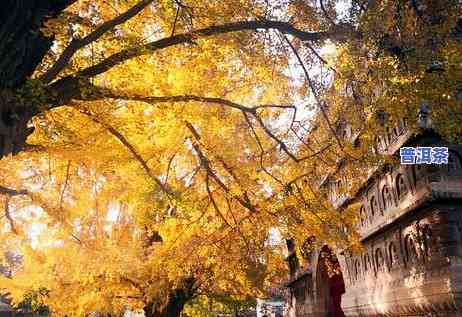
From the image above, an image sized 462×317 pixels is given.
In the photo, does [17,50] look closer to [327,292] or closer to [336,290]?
[327,292]

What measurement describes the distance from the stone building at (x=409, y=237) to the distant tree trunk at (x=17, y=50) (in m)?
8.13

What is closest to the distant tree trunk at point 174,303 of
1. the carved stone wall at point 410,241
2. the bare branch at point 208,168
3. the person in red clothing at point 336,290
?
the carved stone wall at point 410,241

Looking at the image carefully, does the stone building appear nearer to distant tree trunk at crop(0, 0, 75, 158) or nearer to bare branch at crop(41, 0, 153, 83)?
bare branch at crop(41, 0, 153, 83)

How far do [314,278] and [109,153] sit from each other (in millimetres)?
18260

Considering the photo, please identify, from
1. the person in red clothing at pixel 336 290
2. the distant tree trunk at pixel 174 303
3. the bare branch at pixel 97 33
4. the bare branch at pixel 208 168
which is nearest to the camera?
the bare branch at pixel 97 33

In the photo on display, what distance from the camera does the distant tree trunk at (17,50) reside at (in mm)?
5141

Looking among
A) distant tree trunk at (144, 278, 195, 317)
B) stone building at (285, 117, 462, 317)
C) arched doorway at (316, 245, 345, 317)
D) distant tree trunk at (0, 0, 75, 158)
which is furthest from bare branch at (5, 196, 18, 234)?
arched doorway at (316, 245, 345, 317)

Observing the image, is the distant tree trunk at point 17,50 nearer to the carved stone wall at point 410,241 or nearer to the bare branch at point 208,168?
the bare branch at point 208,168

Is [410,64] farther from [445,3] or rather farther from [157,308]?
[157,308]

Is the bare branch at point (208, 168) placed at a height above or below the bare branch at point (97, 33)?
below

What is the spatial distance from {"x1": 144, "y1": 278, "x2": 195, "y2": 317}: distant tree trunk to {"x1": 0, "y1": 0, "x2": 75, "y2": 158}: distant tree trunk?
34.3ft

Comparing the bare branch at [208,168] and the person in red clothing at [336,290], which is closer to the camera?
the bare branch at [208,168]

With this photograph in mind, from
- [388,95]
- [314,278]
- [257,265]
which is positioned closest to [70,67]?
[388,95]

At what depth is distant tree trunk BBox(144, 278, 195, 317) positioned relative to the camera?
15.2 metres
